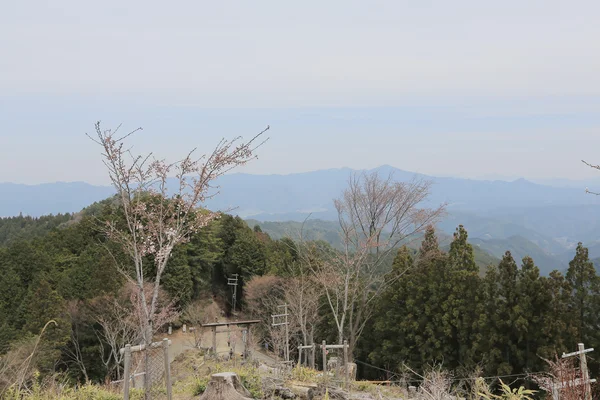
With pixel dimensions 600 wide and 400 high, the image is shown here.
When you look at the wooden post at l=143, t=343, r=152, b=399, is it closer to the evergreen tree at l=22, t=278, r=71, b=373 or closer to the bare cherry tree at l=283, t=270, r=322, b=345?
the evergreen tree at l=22, t=278, r=71, b=373

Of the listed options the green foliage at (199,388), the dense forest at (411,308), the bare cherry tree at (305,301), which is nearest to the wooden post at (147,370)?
the green foliage at (199,388)

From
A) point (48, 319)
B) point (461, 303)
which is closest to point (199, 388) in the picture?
point (48, 319)

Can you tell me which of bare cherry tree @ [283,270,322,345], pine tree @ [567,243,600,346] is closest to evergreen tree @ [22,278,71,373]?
Answer: bare cherry tree @ [283,270,322,345]

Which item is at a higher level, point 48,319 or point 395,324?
point 48,319

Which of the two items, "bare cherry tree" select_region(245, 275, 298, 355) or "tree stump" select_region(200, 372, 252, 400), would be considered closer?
"tree stump" select_region(200, 372, 252, 400)

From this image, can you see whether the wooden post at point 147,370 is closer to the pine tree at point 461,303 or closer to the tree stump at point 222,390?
the tree stump at point 222,390

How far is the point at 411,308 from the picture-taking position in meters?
21.1

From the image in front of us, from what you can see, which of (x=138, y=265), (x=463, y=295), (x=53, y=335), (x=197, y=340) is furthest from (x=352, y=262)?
(x=138, y=265)

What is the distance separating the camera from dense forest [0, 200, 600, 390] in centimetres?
1747

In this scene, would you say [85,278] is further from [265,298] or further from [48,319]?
[265,298]

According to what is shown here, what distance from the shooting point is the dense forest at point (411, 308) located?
57.3ft

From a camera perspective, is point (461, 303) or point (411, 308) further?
point (411, 308)

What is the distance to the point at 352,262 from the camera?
17781 mm

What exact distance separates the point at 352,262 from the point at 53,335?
1129 centimetres
